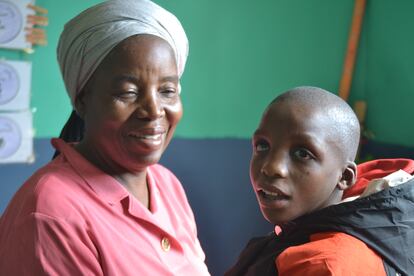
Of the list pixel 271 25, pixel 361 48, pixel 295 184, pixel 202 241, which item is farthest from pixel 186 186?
pixel 295 184

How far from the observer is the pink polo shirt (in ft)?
3.09

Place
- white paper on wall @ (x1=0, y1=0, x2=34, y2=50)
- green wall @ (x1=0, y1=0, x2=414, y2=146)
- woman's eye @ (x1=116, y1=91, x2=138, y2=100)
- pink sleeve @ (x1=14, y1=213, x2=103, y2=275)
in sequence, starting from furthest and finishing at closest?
green wall @ (x1=0, y1=0, x2=414, y2=146) < white paper on wall @ (x1=0, y1=0, x2=34, y2=50) < woman's eye @ (x1=116, y1=91, x2=138, y2=100) < pink sleeve @ (x1=14, y1=213, x2=103, y2=275)

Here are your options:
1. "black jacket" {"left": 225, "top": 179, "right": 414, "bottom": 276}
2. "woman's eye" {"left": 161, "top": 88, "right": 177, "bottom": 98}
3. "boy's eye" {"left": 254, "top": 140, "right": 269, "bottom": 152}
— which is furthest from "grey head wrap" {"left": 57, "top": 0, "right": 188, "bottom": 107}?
"black jacket" {"left": 225, "top": 179, "right": 414, "bottom": 276}

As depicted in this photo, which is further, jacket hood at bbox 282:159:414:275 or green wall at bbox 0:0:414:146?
green wall at bbox 0:0:414:146

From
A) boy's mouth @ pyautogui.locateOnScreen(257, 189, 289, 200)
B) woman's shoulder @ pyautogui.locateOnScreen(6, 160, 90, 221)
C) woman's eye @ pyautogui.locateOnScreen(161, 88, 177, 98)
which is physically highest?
woman's eye @ pyautogui.locateOnScreen(161, 88, 177, 98)

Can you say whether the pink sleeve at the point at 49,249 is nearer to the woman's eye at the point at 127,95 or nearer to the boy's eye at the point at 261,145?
the woman's eye at the point at 127,95

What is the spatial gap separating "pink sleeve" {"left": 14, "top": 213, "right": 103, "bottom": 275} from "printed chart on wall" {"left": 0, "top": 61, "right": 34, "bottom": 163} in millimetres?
1294

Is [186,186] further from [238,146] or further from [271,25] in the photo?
[271,25]

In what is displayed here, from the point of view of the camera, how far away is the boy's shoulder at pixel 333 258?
798mm

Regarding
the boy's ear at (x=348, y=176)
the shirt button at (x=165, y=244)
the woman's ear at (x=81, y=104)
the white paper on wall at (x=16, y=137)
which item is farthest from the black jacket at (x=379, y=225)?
the white paper on wall at (x=16, y=137)

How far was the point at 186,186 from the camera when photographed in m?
2.59

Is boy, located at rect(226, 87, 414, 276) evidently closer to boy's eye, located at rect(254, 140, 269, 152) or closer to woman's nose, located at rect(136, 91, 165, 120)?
boy's eye, located at rect(254, 140, 269, 152)

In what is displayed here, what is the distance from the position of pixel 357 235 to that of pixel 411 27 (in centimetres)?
205

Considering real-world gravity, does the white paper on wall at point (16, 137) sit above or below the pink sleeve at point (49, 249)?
below
